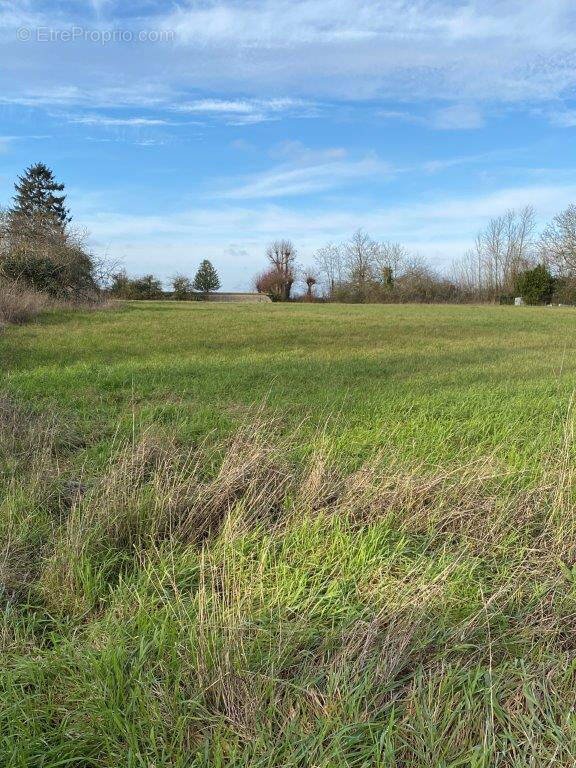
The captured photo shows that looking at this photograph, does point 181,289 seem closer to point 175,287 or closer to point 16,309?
point 175,287

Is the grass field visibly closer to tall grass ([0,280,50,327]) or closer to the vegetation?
tall grass ([0,280,50,327])

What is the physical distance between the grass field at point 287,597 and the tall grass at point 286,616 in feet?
0.04

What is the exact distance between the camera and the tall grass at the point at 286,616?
197 centimetres

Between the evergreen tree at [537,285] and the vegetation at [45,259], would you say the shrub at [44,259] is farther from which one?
the evergreen tree at [537,285]

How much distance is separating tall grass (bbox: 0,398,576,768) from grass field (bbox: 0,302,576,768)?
0.5 inches

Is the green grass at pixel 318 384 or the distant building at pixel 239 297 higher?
the distant building at pixel 239 297

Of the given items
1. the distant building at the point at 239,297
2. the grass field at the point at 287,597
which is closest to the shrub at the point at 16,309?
the grass field at the point at 287,597

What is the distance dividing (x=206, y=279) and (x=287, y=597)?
6385 centimetres

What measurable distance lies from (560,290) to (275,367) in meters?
44.6

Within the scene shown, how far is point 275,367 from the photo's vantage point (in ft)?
30.7

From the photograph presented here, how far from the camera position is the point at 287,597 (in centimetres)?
265

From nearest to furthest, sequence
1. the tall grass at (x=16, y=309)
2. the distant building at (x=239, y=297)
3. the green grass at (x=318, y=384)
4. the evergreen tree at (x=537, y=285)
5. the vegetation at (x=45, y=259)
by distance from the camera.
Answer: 1. the green grass at (x=318, y=384)
2. the tall grass at (x=16, y=309)
3. the vegetation at (x=45, y=259)
4. the evergreen tree at (x=537, y=285)
5. the distant building at (x=239, y=297)

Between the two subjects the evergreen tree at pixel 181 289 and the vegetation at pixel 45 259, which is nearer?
the vegetation at pixel 45 259

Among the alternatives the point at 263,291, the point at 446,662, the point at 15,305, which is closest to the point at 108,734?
the point at 446,662
